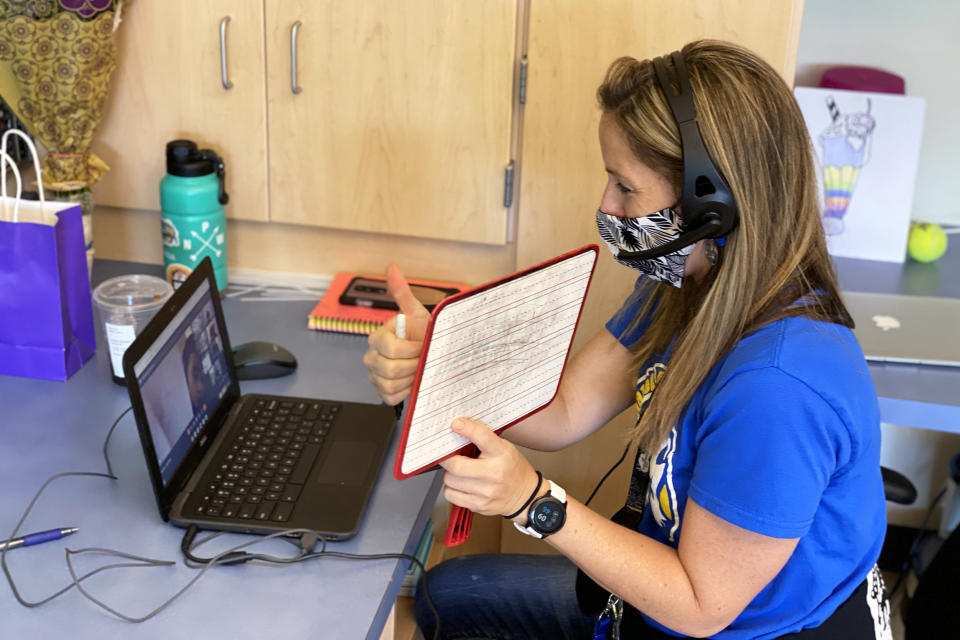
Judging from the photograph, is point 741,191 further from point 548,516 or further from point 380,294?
point 380,294

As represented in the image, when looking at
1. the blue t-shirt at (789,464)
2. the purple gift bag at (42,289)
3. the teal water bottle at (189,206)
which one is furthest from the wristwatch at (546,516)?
the teal water bottle at (189,206)

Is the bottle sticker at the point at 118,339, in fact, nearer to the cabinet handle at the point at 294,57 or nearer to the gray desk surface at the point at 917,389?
the cabinet handle at the point at 294,57

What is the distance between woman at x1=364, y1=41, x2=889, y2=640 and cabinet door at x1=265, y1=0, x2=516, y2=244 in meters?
0.50

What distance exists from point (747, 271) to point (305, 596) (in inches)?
23.3

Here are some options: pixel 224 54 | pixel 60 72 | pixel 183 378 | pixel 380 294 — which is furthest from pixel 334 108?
pixel 183 378

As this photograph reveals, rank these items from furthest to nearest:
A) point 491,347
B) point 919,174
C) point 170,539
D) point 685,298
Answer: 1. point 919,174
2. point 685,298
3. point 170,539
4. point 491,347

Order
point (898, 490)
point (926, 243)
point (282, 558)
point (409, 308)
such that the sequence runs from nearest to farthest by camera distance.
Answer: point (282, 558), point (409, 308), point (898, 490), point (926, 243)

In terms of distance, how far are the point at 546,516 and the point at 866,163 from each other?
1.24m

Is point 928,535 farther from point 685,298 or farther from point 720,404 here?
point 720,404

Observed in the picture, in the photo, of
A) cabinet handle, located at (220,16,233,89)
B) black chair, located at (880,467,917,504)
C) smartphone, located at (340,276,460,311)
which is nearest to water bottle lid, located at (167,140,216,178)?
cabinet handle, located at (220,16,233,89)

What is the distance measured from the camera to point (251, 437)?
1.25m

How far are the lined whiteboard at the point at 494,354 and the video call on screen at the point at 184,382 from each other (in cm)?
33

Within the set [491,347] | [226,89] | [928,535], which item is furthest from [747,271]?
[928,535]

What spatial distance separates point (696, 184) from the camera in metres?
1.01
